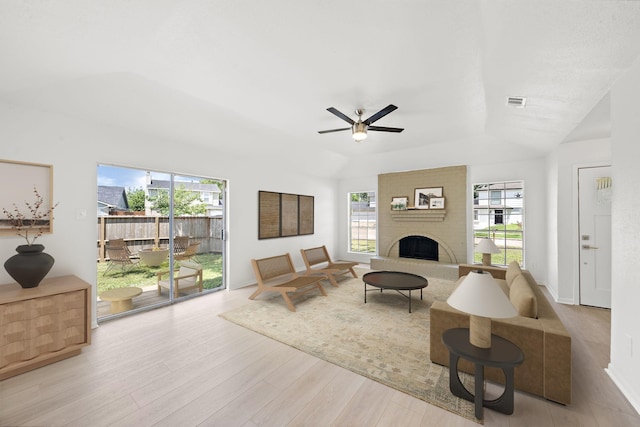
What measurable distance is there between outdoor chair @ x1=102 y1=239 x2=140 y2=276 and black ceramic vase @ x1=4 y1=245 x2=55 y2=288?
0.93 metres

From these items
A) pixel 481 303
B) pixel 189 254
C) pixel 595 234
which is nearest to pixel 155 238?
pixel 189 254

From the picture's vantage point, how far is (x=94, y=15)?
5.57 ft

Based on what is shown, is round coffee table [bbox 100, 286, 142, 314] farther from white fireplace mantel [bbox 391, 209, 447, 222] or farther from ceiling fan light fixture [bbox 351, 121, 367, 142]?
white fireplace mantel [bbox 391, 209, 447, 222]

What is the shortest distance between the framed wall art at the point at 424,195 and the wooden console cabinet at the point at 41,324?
6.10 m

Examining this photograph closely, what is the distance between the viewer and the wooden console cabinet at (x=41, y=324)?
85.4 inches

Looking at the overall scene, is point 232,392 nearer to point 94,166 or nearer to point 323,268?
point 94,166

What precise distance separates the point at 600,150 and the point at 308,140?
440cm

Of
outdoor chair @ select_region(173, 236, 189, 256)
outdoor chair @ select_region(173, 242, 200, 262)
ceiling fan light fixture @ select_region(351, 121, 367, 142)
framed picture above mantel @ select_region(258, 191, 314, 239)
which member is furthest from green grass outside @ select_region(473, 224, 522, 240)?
outdoor chair @ select_region(173, 236, 189, 256)

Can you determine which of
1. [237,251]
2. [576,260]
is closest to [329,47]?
[237,251]

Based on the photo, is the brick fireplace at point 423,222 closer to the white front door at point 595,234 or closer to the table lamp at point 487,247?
the table lamp at point 487,247

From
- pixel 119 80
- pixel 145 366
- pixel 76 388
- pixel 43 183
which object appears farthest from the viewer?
pixel 43 183

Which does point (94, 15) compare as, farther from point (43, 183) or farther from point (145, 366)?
point (145, 366)

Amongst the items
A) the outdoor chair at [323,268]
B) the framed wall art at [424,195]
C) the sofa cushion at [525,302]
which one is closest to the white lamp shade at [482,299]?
the sofa cushion at [525,302]

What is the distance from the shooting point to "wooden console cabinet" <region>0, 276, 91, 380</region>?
2.17 metres
